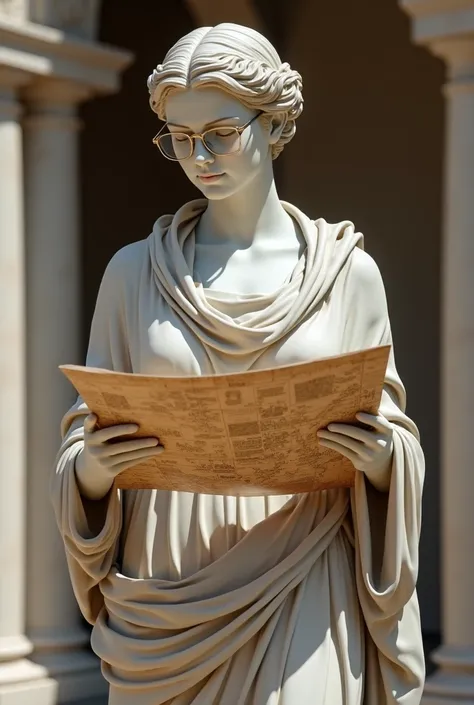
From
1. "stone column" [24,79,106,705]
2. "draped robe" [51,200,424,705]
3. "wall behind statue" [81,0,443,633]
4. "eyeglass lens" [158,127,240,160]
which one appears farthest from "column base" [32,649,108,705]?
"eyeglass lens" [158,127,240,160]

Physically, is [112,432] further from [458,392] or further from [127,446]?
[458,392]

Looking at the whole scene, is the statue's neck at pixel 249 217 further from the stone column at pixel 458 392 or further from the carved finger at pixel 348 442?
the stone column at pixel 458 392

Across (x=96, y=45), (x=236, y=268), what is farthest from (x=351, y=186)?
(x=236, y=268)

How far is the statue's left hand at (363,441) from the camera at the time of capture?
4352 mm

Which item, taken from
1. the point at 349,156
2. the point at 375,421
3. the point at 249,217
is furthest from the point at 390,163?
the point at 375,421

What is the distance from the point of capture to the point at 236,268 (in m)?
4.77

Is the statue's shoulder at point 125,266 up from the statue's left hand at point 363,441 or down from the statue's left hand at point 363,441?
up

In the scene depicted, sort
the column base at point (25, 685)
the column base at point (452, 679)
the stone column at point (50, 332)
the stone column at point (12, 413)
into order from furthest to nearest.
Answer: the stone column at point (50, 332) < the stone column at point (12, 413) < the column base at point (25, 685) < the column base at point (452, 679)

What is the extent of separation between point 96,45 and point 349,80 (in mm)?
2967

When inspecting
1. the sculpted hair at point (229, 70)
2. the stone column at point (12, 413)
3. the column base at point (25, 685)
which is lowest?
the column base at point (25, 685)

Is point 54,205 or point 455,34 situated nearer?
point 455,34

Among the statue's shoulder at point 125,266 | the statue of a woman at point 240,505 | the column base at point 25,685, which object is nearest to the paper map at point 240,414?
the statue of a woman at point 240,505

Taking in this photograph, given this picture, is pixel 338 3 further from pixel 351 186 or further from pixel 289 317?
pixel 289 317

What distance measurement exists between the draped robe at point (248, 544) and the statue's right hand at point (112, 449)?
6.5 inches
